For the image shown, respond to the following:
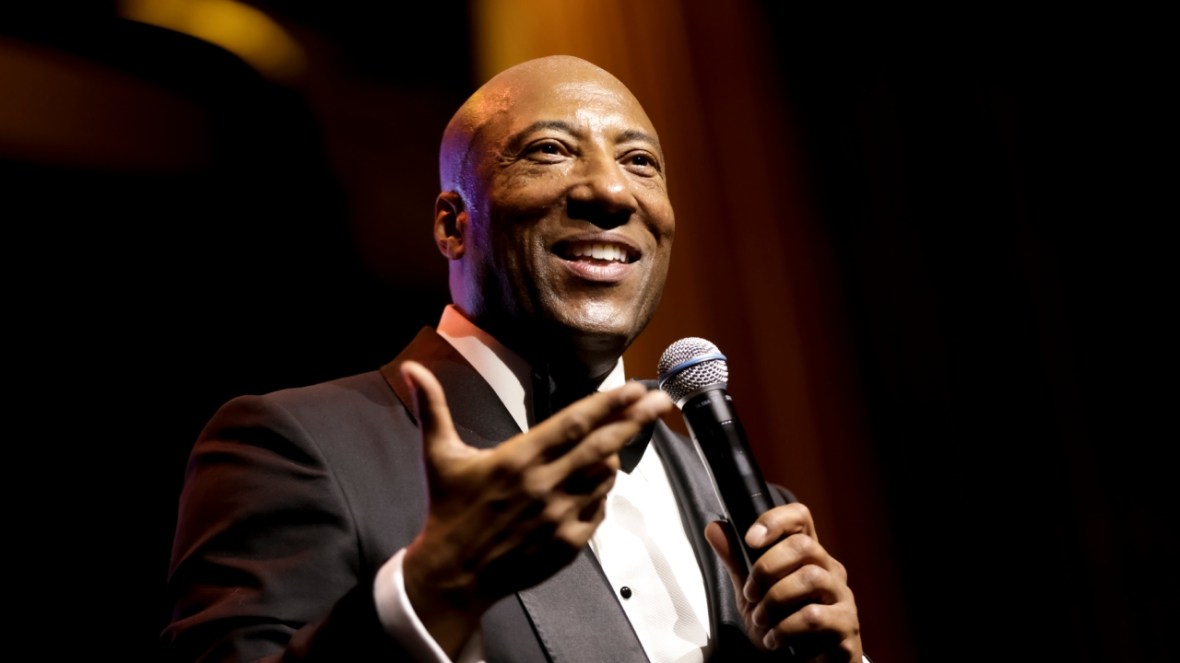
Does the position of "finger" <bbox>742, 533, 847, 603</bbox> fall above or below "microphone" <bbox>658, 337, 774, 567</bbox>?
→ below

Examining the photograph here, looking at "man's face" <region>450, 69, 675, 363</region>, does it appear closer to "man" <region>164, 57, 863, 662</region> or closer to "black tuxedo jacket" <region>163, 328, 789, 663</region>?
"man" <region>164, 57, 863, 662</region>

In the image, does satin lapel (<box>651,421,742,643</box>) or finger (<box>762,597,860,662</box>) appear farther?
satin lapel (<box>651,421,742,643</box>)

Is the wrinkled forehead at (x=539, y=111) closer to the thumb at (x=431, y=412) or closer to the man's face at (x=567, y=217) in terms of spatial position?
the man's face at (x=567, y=217)

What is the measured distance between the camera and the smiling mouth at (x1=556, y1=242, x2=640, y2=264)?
5.30ft

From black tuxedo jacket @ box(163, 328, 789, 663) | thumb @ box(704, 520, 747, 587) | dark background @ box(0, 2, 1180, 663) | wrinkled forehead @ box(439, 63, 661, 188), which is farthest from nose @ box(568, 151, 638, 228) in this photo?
dark background @ box(0, 2, 1180, 663)

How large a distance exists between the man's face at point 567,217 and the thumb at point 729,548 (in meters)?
0.38

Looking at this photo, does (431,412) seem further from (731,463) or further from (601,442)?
(731,463)

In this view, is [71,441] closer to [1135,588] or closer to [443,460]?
[443,460]

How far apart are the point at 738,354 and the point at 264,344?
125 cm

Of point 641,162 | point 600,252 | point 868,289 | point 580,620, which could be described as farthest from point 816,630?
Answer: point 868,289

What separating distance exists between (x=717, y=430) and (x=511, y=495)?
1.49 feet

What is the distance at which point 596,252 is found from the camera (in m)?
1.63

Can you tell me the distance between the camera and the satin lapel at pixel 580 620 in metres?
1.33

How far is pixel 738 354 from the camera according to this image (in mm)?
2686
